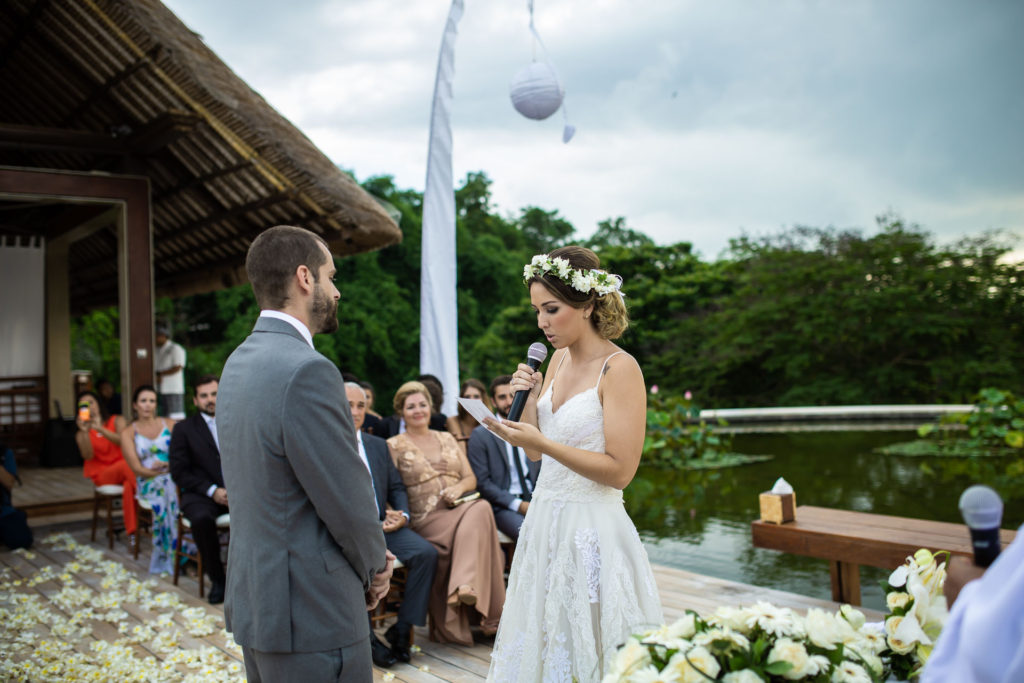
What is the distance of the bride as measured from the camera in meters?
2.41

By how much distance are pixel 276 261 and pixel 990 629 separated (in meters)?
1.63

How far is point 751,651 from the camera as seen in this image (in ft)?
4.44

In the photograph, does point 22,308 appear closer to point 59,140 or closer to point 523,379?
point 59,140

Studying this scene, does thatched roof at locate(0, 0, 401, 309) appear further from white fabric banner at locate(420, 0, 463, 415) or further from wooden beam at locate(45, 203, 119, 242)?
white fabric banner at locate(420, 0, 463, 415)

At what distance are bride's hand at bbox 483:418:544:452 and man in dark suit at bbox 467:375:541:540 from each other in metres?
2.52

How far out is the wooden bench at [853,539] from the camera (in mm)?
4312

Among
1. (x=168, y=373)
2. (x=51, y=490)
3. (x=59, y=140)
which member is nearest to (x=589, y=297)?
(x=59, y=140)

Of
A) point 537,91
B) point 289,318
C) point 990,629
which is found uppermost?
point 537,91

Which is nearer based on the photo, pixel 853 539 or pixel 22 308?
pixel 853 539

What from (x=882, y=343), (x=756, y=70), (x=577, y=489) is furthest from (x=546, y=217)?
(x=577, y=489)

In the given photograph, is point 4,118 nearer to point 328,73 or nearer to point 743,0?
point 328,73

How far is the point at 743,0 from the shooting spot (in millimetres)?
16234

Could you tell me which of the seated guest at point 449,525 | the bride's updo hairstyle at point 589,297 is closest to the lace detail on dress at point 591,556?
the bride's updo hairstyle at point 589,297

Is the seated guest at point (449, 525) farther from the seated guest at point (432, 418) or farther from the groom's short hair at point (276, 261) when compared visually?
the groom's short hair at point (276, 261)
